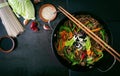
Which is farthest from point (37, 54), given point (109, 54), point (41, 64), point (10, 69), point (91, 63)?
point (109, 54)

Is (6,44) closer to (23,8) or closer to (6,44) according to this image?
(6,44)

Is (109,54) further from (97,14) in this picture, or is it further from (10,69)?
(10,69)

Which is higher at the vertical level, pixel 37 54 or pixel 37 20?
pixel 37 20

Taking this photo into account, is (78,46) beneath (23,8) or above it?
beneath

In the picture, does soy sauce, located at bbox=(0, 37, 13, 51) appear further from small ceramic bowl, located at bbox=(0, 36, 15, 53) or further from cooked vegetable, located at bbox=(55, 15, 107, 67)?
cooked vegetable, located at bbox=(55, 15, 107, 67)

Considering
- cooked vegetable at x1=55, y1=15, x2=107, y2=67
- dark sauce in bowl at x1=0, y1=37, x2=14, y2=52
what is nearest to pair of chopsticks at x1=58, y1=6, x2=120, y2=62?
cooked vegetable at x1=55, y1=15, x2=107, y2=67

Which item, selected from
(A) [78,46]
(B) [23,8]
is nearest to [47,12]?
(B) [23,8]

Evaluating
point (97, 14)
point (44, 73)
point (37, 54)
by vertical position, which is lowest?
point (44, 73)

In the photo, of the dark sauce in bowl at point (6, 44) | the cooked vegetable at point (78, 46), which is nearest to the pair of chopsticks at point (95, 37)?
the cooked vegetable at point (78, 46)
